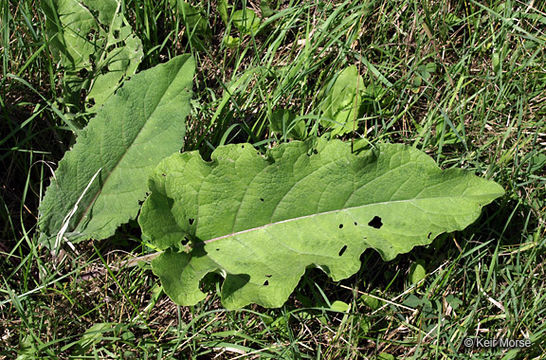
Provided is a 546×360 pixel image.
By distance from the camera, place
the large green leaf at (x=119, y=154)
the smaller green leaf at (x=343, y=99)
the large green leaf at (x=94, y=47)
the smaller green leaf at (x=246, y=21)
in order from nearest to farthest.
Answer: the large green leaf at (x=119, y=154) < the large green leaf at (x=94, y=47) < the smaller green leaf at (x=343, y=99) < the smaller green leaf at (x=246, y=21)

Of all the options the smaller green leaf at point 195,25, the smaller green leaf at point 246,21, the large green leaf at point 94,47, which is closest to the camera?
the large green leaf at point 94,47

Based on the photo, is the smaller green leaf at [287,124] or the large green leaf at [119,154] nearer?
the large green leaf at [119,154]

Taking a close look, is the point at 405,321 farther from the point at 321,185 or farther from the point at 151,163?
the point at 151,163

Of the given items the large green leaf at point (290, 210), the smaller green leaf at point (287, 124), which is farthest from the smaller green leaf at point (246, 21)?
the large green leaf at point (290, 210)

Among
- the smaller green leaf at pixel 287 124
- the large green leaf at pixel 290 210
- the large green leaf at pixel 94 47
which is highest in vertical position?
the large green leaf at pixel 94 47

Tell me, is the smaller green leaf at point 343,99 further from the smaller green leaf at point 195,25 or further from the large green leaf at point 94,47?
the large green leaf at point 94,47

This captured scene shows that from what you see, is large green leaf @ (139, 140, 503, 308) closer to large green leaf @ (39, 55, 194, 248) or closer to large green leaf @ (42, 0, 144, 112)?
large green leaf @ (39, 55, 194, 248)

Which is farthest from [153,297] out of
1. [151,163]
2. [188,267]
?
[151,163]
